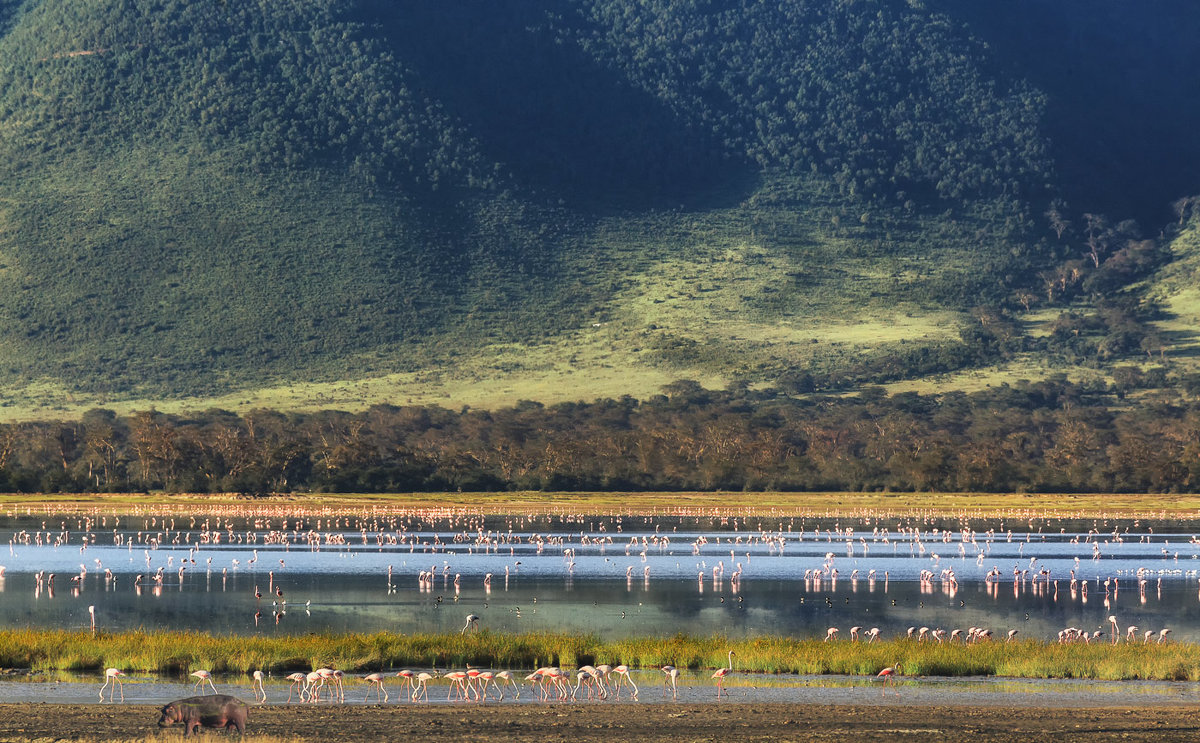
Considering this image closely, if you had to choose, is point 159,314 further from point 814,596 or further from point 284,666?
point 284,666

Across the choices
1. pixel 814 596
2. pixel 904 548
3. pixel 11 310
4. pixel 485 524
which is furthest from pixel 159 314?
pixel 814 596

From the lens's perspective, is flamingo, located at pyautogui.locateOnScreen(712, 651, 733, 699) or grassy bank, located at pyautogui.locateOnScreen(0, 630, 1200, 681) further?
grassy bank, located at pyautogui.locateOnScreen(0, 630, 1200, 681)

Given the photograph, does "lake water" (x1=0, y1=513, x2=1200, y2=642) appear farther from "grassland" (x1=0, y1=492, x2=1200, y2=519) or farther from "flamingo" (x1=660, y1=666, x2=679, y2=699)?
"grassland" (x1=0, y1=492, x2=1200, y2=519)

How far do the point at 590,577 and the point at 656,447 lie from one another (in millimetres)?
84922

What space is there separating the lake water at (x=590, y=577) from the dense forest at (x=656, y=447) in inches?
1030

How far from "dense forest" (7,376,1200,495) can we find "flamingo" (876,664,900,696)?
96.8 meters

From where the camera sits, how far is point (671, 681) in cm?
3591

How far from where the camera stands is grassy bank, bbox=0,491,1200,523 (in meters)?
117

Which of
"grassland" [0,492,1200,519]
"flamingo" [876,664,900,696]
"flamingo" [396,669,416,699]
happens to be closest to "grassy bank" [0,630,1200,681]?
"flamingo" [876,664,900,696]

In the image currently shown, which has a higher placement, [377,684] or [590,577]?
[377,684]

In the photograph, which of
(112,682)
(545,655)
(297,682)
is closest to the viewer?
(297,682)

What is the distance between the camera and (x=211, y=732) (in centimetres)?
2655

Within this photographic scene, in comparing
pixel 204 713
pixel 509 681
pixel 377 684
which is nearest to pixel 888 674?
pixel 509 681

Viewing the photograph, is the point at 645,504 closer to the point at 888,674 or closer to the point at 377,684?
the point at 888,674
